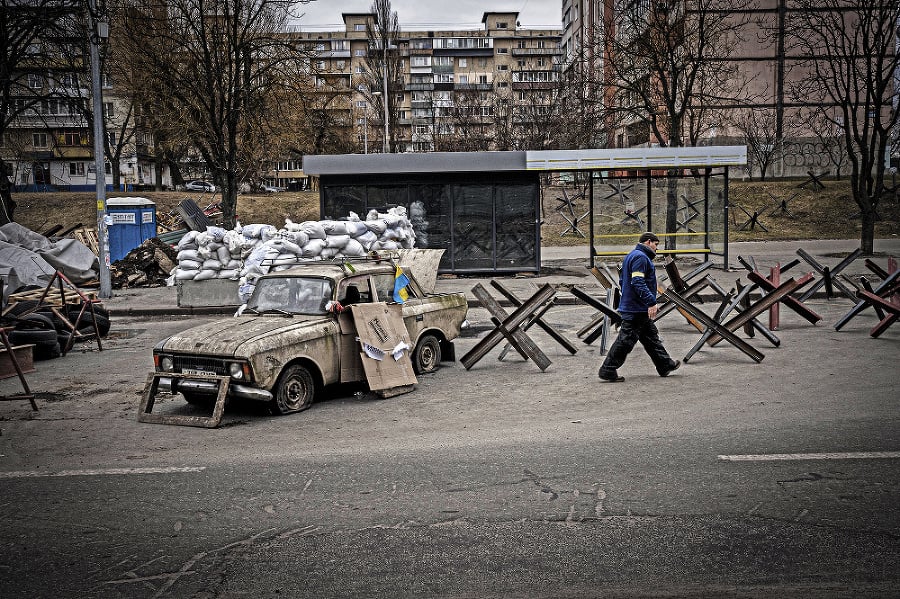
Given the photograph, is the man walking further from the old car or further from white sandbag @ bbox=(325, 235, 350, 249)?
white sandbag @ bbox=(325, 235, 350, 249)

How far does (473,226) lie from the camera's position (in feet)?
73.6

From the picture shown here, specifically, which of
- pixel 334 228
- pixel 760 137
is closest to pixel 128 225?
pixel 334 228

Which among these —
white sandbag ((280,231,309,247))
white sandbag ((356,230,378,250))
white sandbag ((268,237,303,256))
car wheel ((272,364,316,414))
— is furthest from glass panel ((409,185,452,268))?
car wheel ((272,364,316,414))

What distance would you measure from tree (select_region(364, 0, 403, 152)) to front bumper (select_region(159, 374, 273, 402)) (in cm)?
4232

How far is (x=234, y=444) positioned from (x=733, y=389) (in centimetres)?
540

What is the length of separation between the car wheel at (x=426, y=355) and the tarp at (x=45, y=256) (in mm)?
13716

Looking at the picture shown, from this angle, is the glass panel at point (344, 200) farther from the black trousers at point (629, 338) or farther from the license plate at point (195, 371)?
the license plate at point (195, 371)

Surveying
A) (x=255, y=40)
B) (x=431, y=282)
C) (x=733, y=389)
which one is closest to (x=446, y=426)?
(x=733, y=389)

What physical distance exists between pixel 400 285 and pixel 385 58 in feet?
142

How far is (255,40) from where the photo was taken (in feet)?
90.2

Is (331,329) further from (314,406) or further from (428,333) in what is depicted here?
(428,333)

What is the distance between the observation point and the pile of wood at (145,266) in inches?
895

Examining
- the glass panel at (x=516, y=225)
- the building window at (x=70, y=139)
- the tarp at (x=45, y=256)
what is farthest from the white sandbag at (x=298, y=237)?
the building window at (x=70, y=139)

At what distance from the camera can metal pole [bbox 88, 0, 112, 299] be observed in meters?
18.8
